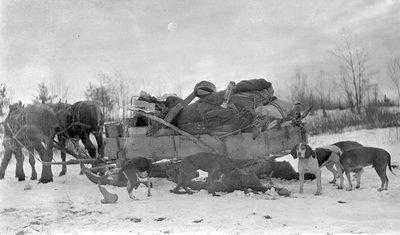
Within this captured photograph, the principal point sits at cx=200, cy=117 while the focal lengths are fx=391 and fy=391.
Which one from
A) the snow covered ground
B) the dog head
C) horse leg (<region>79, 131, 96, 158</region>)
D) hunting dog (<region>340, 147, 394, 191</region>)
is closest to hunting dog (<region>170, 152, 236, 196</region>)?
the snow covered ground

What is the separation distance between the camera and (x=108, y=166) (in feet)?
27.9

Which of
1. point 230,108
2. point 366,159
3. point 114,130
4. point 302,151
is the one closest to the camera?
point 302,151

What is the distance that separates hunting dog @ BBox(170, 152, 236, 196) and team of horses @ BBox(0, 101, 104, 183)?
3.74m

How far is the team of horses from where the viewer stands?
380 inches

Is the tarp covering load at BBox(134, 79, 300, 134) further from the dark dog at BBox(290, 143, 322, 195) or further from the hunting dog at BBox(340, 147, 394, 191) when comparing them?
the hunting dog at BBox(340, 147, 394, 191)

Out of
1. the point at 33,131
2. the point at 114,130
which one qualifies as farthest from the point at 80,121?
the point at 114,130

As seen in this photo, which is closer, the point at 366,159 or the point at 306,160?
the point at 306,160

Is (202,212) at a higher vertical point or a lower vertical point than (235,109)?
lower

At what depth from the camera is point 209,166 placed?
7086mm

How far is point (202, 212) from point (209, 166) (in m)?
1.54

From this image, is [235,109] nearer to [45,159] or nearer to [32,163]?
[45,159]

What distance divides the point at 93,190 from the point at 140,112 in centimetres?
192

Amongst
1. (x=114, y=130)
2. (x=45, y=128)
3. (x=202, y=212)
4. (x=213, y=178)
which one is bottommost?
(x=202, y=212)

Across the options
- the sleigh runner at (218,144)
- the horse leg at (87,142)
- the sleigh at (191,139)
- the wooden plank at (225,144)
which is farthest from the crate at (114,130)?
the horse leg at (87,142)
